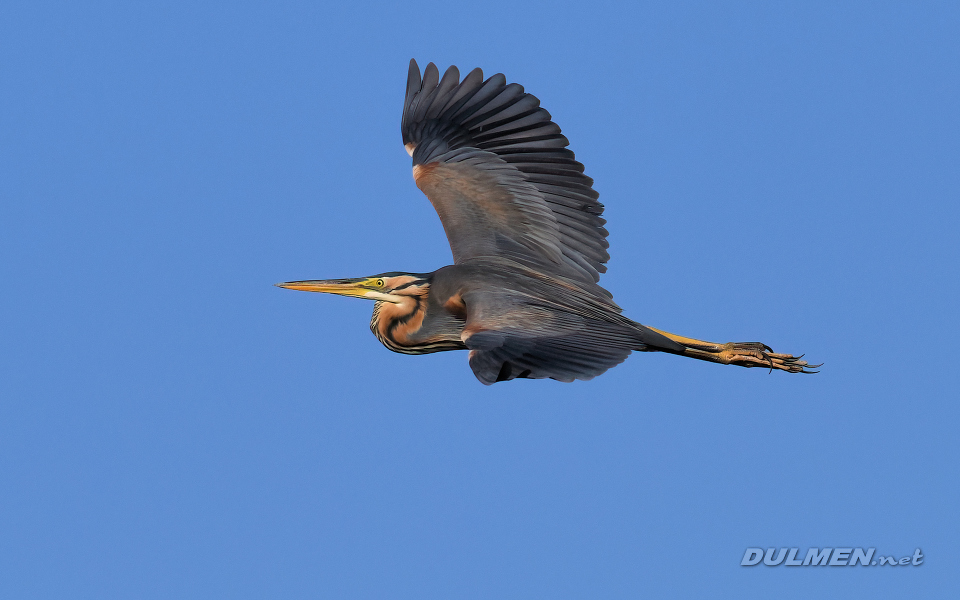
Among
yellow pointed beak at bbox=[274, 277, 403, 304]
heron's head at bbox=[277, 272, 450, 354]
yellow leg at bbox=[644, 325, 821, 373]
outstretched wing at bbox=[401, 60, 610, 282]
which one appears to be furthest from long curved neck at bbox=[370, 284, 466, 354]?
yellow leg at bbox=[644, 325, 821, 373]

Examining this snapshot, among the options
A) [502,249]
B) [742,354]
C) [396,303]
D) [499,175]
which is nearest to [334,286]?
[396,303]

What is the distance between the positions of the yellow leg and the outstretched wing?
893 mm

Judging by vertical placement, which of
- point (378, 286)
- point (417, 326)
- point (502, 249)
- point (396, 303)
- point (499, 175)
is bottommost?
point (417, 326)

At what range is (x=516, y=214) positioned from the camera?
365 inches

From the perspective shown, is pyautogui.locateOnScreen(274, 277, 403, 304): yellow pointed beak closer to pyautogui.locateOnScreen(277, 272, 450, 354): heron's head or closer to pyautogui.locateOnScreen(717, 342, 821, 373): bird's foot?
pyautogui.locateOnScreen(277, 272, 450, 354): heron's head

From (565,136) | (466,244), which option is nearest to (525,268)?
(466,244)

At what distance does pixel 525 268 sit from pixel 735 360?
172cm

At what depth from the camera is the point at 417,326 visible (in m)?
8.62

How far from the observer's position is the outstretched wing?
30.1 ft

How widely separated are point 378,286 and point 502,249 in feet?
3.24

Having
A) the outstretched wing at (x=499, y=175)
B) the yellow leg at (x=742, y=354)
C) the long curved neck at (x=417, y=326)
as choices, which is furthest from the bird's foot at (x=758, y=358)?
the long curved neck at (x=417, y=326)

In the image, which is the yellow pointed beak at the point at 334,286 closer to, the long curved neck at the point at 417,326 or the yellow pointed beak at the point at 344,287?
the yellow pointed beak at the point at 344,287

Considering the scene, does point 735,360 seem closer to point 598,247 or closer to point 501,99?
point 598,247

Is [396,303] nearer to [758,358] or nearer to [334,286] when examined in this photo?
[334,286]
